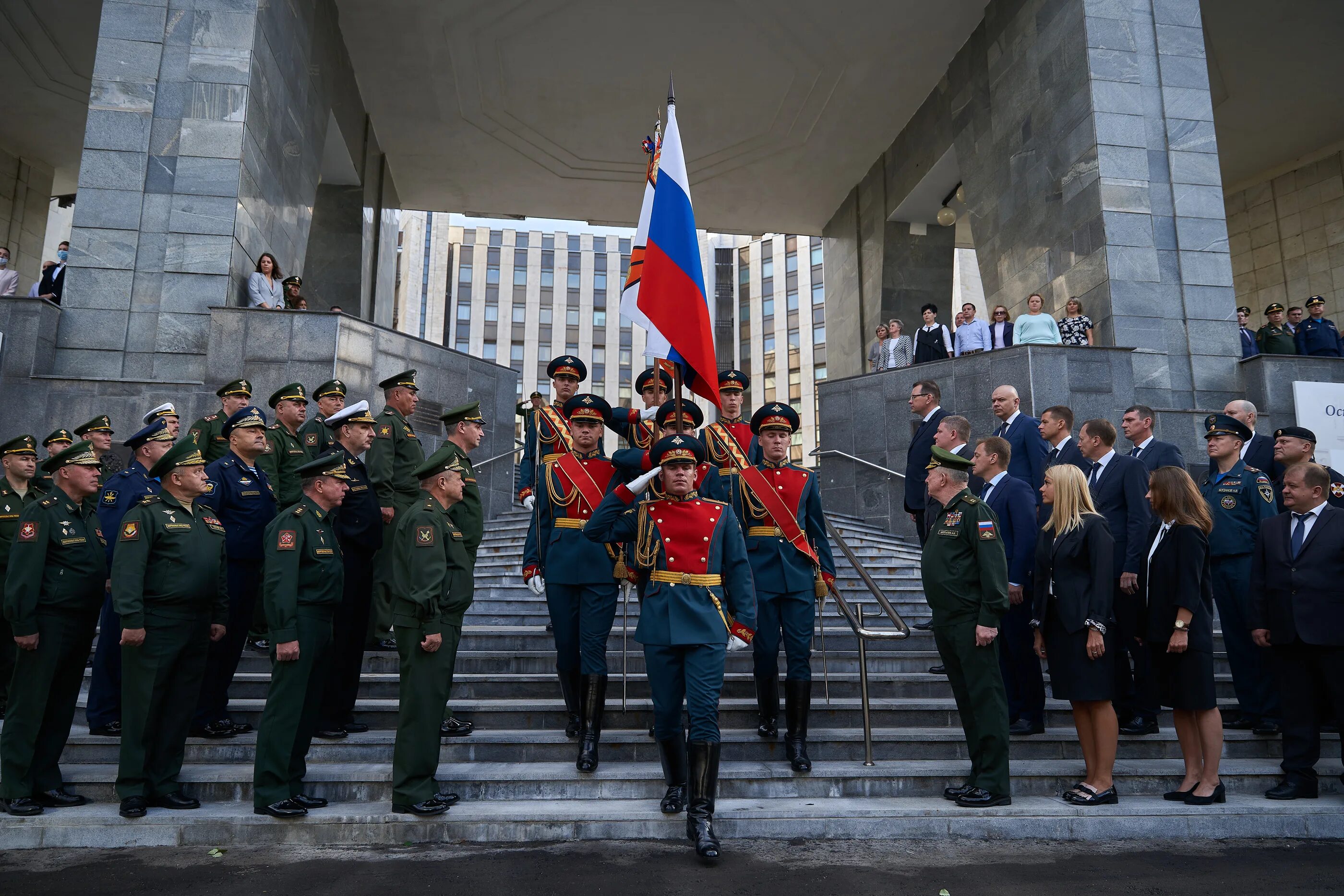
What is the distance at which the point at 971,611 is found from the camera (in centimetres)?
522

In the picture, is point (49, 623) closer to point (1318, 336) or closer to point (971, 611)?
point (971, 611)

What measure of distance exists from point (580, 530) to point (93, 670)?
2.95 metres

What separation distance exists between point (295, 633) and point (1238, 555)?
19.3ft

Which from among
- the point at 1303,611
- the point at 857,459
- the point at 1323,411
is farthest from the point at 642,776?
the point at 1323,411

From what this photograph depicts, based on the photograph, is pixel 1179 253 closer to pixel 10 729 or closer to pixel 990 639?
pixel 990 639

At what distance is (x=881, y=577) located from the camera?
9047 millimetres

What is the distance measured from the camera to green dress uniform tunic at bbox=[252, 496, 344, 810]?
15.3 ft

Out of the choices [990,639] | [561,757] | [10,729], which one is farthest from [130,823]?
[990,639]

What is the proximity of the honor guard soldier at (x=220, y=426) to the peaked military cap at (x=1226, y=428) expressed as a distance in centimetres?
662

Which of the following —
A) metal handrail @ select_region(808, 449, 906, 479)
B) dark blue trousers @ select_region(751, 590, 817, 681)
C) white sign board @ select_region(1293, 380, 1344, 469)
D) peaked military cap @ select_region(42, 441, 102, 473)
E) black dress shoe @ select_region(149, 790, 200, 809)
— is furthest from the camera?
metal handrail @ select_region(808, 449, 906, 479)

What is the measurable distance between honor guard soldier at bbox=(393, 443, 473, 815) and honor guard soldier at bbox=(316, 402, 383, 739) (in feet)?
2.23

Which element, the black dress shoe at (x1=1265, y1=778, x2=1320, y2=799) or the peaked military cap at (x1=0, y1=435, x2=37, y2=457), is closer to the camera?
the black dress shoe at (x1=1265, y1=778, x2=1320, y2=799)

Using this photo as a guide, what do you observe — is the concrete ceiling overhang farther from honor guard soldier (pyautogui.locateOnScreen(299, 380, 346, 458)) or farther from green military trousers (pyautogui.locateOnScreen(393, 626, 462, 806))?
green military trousers (pyautogui.locateOnScreen(393, 626, 462, 806))

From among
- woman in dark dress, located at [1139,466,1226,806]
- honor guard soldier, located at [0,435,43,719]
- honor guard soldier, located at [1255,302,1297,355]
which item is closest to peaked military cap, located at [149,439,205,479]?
honor guard soldier, located at [0,435,43,719]
